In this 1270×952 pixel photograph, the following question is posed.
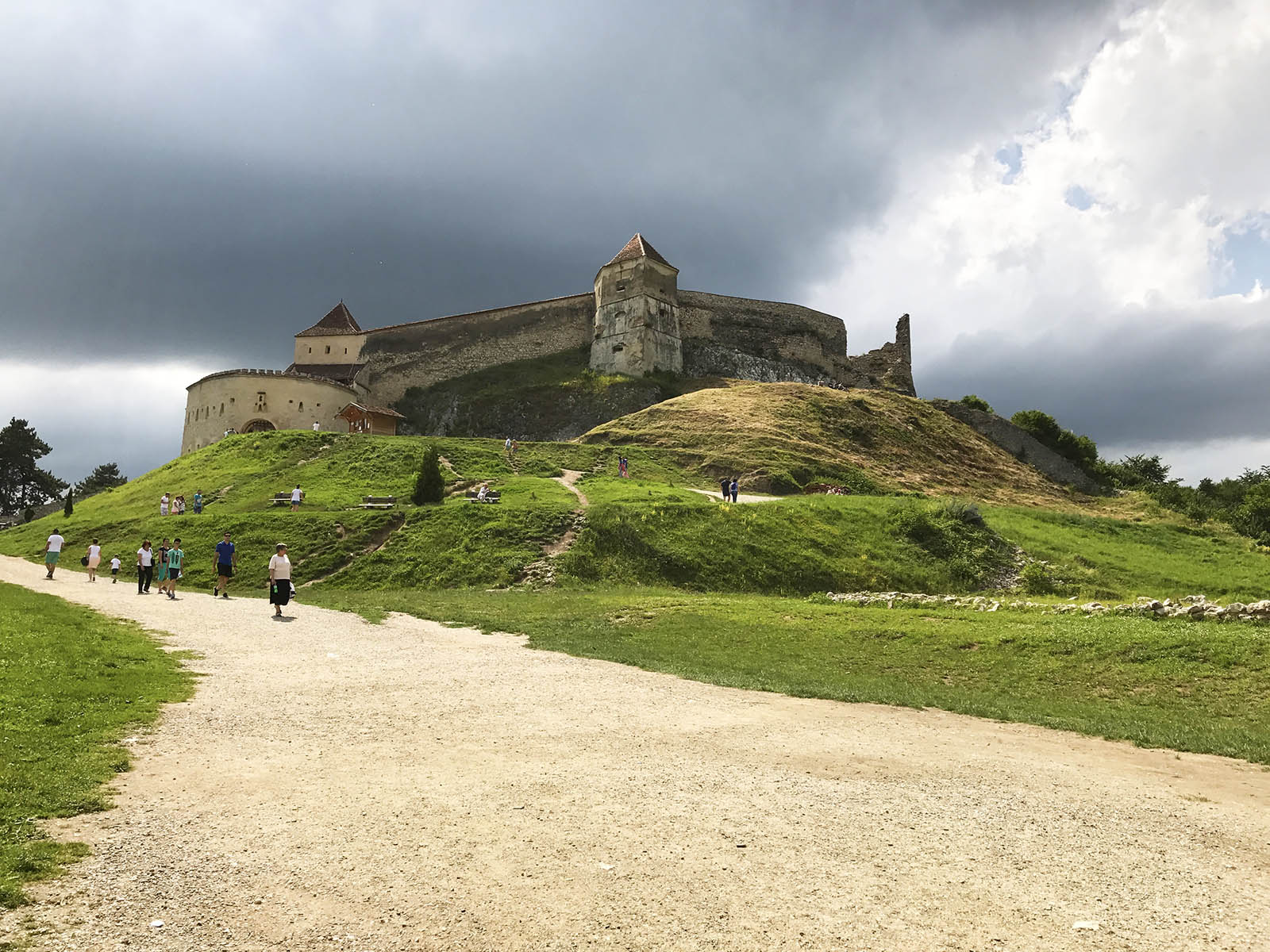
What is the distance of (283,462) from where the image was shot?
125 feet

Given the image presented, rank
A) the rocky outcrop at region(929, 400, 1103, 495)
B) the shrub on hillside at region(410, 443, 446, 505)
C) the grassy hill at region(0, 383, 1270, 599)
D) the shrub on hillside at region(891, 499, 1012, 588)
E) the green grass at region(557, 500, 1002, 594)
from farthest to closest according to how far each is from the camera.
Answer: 1. the rocky outcrop at region(929, 400, 1103, 495)
2. the shrub on hillside at region(410, 443, 446, 505)
3. the shrub on hillside at region(891, 499, 1012, 588)
4. the grassy hill at region(0, 383, 1270, 599)
5. the green grass at region(557, 500, 1002, 594)

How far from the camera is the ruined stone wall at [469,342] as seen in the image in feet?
219

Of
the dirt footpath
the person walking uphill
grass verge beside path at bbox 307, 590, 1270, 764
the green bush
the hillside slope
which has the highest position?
the hillside slope

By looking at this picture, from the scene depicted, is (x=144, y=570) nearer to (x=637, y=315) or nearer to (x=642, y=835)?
(x=642, y=835)

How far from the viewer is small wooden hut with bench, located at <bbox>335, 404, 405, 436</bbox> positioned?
52375 millimetres

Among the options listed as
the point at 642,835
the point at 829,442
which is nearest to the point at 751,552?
the point at 642,835

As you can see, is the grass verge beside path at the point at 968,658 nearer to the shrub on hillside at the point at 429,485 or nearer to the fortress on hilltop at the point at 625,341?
the shrub on hillside at the point at 429,485

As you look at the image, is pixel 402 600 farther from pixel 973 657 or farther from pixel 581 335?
pixel 581 335

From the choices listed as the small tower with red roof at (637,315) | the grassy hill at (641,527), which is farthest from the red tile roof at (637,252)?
the grassy hill at (641,527)

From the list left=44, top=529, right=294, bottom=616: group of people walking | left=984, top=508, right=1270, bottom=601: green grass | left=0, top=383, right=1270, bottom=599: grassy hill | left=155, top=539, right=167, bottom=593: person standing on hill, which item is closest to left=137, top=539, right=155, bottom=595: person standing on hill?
left=44, top=529, right=294, bottom=616: group of people walking

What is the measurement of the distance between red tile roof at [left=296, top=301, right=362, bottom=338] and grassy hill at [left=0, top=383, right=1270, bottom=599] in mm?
27443

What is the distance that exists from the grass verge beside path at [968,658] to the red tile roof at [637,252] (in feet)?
156

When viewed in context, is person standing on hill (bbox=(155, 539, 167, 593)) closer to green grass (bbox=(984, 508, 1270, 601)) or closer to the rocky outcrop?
green grass (bbox=(984, 508, 1270, 601))

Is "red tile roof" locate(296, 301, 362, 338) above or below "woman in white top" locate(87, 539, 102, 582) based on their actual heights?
above
